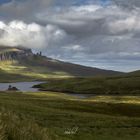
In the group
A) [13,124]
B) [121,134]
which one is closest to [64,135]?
[121,134]

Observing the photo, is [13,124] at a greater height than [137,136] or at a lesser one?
greater

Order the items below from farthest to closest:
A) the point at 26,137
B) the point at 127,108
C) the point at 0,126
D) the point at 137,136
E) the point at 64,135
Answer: the point at 127,108, the point at 137,136, the point at 64,135, the point at 26,137, the point at 0,126

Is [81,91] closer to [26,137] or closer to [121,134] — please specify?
[121,134]

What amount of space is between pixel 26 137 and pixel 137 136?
20224 mm

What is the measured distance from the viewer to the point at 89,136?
1315 inches

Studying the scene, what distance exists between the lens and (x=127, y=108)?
75.6 meters

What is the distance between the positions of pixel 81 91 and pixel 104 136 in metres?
159

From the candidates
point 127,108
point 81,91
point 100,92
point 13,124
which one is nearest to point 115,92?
point 100,92

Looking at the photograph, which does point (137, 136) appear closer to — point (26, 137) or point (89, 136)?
point (89, 136)

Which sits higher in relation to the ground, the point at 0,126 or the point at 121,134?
the point at 0,126

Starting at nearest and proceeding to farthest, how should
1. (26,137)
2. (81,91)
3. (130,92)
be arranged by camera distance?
(26,137), (130,92), (81,91)

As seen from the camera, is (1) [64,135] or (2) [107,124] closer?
(1) [64,135]

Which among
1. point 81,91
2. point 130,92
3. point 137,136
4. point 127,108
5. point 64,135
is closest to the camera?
point 64,135

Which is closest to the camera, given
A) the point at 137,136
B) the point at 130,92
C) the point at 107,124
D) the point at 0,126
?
the point at 0,126
